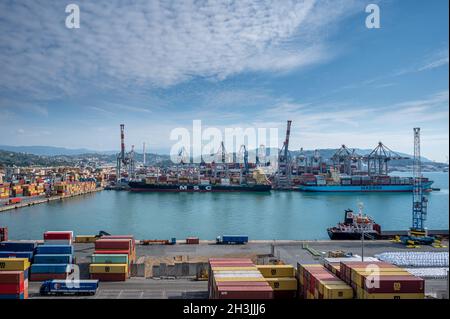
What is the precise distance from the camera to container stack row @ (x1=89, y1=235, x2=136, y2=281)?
612 centimetres

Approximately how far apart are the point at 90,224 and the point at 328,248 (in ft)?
30.4

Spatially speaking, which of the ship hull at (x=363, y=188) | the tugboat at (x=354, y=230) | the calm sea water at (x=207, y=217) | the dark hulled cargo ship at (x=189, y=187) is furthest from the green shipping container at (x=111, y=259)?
the ship hull at (x=363, y=188)

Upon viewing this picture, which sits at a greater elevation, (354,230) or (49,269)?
(49,269)

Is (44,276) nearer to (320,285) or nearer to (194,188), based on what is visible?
(320,285)

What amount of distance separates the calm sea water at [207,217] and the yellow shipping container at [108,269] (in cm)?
528

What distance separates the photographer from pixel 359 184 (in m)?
28.0

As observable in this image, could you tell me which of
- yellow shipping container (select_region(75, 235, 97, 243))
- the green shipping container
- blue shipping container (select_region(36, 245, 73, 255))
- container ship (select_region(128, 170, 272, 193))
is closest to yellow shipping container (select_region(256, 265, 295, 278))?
the green shipping container

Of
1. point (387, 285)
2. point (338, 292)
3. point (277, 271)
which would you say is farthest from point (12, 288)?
point (387, 285)

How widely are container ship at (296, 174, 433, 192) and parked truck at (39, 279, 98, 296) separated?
941 inches

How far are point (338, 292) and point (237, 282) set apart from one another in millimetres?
1113

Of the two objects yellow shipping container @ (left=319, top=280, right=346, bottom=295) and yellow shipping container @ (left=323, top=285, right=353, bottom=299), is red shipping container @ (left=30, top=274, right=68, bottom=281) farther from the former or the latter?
yellow shipping container @ (left=323, top=285, right=353, bottom=299)

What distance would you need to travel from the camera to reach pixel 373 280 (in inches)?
138

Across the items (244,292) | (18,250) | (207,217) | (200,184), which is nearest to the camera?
(244,292)
